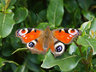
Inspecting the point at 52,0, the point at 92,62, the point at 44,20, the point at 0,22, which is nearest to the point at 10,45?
the point at 0,22

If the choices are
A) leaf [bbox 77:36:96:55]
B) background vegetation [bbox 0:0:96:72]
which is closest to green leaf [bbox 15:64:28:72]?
background vegetation [bbox 0:0:96:72]

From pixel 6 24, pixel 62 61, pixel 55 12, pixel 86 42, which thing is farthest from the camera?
pixel 55 12

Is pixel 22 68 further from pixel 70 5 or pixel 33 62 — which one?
pixel 70 5

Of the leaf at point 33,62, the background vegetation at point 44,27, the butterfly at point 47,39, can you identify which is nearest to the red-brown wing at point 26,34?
the butterfly at point 47,39

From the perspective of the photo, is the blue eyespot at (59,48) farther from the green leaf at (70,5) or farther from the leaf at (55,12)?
the green leaf at (70,5)

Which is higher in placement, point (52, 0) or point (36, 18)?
point (52, 0)

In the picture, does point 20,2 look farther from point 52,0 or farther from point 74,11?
point 74,11

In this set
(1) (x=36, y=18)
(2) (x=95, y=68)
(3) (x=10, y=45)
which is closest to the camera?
(2) (x=95, y=68)

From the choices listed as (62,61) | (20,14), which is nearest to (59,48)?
(62,61)
